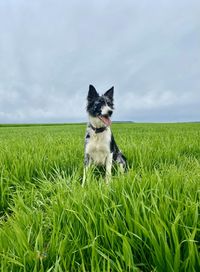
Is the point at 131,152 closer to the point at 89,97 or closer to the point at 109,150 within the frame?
the point at 109,150

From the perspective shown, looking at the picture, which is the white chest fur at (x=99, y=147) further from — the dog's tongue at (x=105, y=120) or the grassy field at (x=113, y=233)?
the grassy field at (x=113, y=233)

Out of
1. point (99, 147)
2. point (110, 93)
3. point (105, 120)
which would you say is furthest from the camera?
point (110, 93)

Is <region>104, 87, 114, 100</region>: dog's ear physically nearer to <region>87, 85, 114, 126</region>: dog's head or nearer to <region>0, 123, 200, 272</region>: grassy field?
<region>87, 85, 114, 126</region>: dog's head

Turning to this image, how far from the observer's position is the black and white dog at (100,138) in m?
5.42

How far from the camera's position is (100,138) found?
216 inches

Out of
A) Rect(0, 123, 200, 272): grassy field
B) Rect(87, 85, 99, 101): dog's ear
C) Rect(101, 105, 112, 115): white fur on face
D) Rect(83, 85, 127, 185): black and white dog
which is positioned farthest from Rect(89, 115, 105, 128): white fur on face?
Rect(0, 123, 200, 272): grassy field

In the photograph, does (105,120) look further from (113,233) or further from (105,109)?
(113,233)

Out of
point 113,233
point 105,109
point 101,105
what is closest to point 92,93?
point 101,105

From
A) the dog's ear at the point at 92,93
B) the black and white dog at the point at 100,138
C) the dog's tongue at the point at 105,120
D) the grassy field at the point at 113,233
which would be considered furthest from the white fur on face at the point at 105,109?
the grassy field at the point at 113,233

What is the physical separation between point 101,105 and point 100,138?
803 mm

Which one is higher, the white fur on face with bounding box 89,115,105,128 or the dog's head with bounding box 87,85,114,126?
the dog's head with bounding box 87,85,114,126

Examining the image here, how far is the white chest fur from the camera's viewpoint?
5.42 m

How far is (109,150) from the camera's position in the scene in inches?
214

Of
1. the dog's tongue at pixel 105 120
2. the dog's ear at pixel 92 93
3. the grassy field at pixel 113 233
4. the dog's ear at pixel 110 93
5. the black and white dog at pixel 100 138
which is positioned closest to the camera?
the grassy field at pixel 113 233
